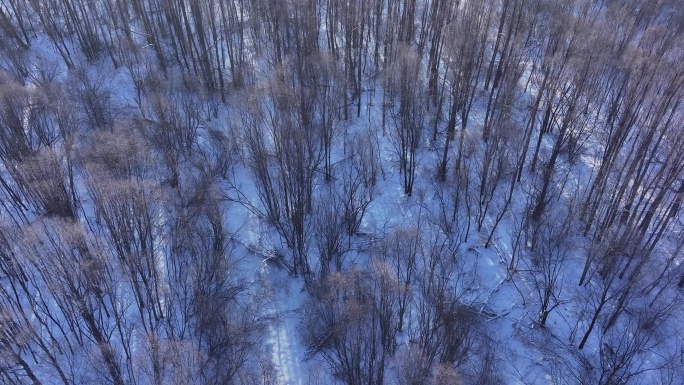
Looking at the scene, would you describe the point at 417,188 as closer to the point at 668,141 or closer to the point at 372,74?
the point at 372,74

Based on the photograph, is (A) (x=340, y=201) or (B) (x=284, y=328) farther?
(A) (x=340, y=201)

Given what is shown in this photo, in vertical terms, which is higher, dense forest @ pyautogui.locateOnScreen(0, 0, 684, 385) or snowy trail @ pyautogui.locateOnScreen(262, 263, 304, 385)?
dense forest @ pyautogui.locateOnScreen(0, 0, 684, 385)

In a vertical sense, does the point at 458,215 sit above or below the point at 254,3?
below

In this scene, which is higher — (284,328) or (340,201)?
(340,201)

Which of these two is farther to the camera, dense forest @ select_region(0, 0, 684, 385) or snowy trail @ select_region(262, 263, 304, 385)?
snowy trail @ select_region(262, 263, 304, 385)

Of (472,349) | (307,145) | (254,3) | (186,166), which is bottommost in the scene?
(472,349)

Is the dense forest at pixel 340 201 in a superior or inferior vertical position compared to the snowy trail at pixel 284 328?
superior

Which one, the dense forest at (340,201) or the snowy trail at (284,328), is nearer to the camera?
the dense forest at (340,201)


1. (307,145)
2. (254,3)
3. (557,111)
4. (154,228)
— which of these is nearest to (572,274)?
(557,111)
